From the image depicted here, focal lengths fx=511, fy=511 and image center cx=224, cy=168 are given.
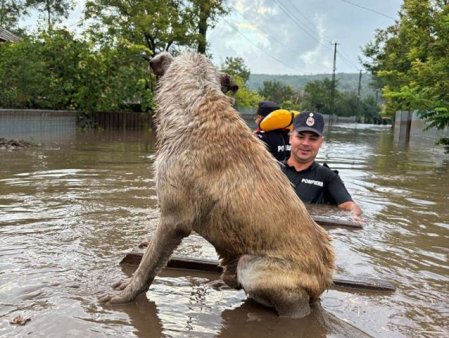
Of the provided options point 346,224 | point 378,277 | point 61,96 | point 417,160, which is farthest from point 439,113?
point 61,96

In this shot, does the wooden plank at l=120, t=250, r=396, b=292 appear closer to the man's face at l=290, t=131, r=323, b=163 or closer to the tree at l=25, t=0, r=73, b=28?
the man's face at l=290, t=131, r=323, b=163

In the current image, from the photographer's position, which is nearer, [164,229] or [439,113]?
[164,229]

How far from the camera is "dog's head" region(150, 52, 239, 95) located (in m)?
4.14

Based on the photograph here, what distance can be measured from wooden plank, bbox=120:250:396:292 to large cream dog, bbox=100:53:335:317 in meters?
0.60

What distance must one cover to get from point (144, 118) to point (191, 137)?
2580 cm

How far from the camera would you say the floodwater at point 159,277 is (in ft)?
10.9

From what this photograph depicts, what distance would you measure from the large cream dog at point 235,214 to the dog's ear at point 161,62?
532 millimetres

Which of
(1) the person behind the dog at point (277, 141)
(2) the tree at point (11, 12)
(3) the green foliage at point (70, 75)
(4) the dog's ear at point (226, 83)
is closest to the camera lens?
(4) the dog's ear at point (226, 83)

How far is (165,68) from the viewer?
4.20 m

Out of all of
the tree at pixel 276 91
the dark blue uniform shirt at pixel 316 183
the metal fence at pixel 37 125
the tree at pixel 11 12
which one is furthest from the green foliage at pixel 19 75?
the tree at pixel 276 91

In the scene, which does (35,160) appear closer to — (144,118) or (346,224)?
(346,224)

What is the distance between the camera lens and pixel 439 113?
16.7 metres

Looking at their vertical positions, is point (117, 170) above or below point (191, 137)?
below

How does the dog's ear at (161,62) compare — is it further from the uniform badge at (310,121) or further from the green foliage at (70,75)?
the green foliage at (70,75)
